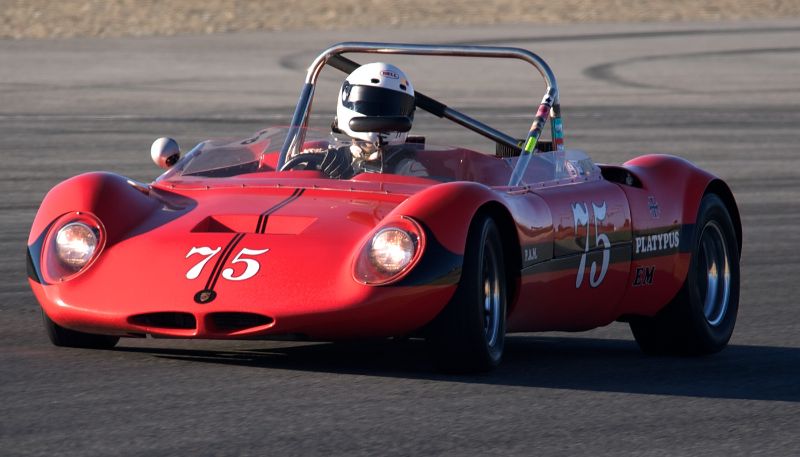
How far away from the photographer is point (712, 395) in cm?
673

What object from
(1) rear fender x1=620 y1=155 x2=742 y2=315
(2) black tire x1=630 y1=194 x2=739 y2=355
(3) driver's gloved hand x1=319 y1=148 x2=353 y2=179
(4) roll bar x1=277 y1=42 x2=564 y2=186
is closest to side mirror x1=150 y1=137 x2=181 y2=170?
(4) roll bar x1=277 y1=42 x2=564 y2=186

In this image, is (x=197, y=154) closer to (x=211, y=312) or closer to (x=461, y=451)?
(x=211, y=312)

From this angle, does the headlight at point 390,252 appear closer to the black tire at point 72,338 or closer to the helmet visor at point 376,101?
the black tire at point 72,338

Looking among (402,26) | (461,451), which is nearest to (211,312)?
(461,451)

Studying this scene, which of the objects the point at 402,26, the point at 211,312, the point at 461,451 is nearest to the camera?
the point at 461,451

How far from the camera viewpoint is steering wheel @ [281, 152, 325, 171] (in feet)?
26.6

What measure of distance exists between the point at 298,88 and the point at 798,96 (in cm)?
749

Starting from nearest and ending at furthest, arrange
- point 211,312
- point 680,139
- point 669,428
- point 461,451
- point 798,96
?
point 461,451, point 669,428, point 211,312, point 680,139, point 798,96

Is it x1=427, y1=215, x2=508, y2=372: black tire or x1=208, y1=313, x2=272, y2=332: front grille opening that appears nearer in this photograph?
x1=208, y1=313, x2=272, y2=332: front grille opening

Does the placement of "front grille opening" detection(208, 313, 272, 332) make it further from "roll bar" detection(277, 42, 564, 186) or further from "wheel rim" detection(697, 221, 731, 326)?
"wheel rim" detection(697, 221, 731, 326)

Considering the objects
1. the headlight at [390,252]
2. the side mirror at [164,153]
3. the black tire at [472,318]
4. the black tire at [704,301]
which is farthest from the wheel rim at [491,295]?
the side mirror at [164,153]

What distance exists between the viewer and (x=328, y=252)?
6715 mm

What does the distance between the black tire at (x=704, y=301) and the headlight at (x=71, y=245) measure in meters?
2.57

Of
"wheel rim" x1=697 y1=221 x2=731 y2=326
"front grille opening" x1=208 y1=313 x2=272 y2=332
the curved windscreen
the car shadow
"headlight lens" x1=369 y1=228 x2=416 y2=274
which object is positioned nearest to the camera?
"front grille opening" x1=208 y1=313 x2=272 y2=332
